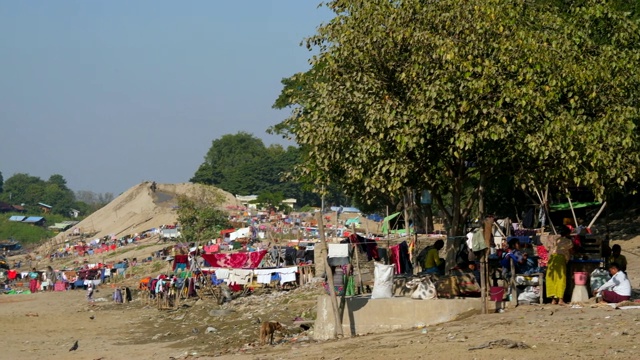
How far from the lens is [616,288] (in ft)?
46.7

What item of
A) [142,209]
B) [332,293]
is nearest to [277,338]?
[332,293]

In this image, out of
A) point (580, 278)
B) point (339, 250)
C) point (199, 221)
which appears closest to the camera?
point (580, 278)

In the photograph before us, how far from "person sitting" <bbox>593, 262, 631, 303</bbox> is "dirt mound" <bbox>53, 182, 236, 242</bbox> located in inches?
1943

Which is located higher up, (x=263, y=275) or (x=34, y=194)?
(x=34, y=194)

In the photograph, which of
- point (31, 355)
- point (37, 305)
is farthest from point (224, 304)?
point (37, 305)

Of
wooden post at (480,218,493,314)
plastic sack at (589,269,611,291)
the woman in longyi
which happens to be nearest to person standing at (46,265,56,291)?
wooden post at (480,218,493,314)

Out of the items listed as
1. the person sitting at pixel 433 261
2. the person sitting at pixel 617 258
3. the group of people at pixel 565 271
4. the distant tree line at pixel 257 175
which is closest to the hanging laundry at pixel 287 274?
the person sitting at pixel 433 261

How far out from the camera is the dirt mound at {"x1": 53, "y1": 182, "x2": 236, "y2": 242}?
6781 centimetres

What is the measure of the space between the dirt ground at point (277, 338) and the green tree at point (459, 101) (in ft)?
9.33

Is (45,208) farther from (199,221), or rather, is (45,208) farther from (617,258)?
(617,258)

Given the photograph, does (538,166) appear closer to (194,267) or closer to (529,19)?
(529,19)

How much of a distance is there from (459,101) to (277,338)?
20.4 feet

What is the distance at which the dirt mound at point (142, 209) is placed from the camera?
67.8 meters

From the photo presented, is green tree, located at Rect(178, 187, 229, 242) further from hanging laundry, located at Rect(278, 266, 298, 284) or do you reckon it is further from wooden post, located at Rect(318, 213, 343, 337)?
wooden post, located at Rect(318, 213, 343, 337)
